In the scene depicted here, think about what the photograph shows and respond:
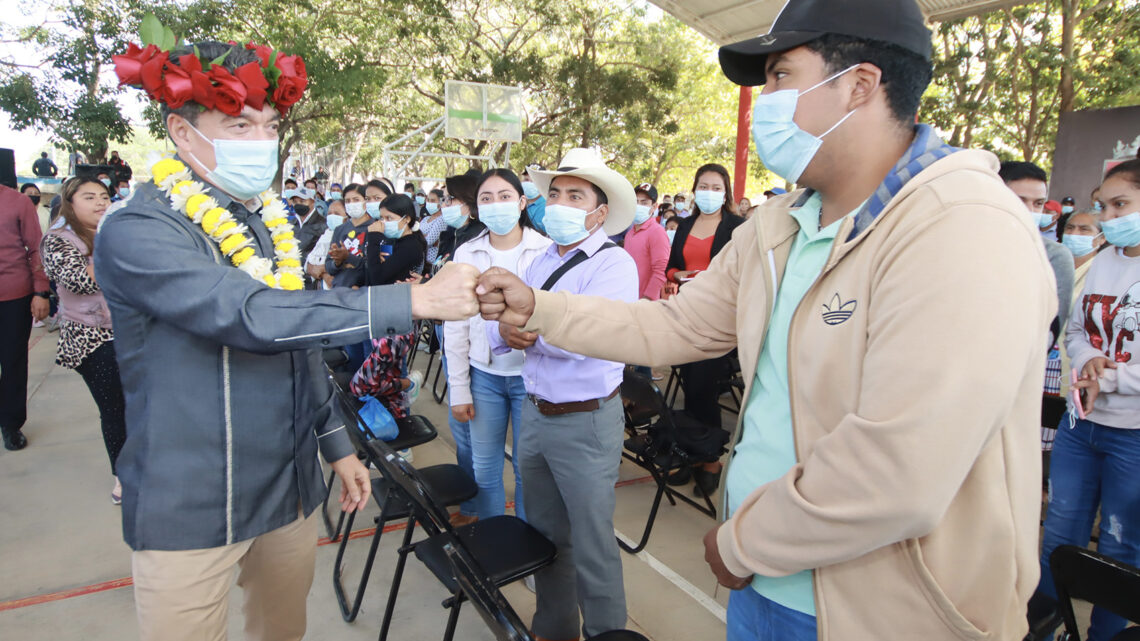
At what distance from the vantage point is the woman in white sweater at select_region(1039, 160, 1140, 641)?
7.73ft

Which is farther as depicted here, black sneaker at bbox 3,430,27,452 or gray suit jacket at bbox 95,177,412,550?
black sneaker at bbox 3,430,27,452

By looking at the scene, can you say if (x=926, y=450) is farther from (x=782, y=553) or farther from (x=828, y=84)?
(x=828, y=84)

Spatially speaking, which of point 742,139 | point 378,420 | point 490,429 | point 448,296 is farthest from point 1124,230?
point 742,139

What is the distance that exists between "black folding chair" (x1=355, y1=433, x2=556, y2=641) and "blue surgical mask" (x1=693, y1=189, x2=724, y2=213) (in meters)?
Answer: 3.19

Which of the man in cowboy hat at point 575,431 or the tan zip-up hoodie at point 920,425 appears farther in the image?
the man in cowboy hat at point 575,431

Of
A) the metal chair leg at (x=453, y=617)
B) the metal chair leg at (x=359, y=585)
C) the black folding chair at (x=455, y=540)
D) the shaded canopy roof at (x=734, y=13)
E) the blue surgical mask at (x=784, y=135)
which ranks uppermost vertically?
the shaded canopy roof at (x=734, y=13)

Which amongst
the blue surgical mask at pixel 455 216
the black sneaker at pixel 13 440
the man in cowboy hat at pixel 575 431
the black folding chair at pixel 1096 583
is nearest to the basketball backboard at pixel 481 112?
the blue surgical mask at pixel 455 216

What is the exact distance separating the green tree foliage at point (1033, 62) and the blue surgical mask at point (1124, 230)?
1069 cm

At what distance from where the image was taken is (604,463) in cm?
247

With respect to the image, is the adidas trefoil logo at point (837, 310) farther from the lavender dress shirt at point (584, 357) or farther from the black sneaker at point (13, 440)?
the black sneaker at point (13, 440)

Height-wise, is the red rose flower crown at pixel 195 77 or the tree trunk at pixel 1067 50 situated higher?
the tree trunk at pixel 1067 50

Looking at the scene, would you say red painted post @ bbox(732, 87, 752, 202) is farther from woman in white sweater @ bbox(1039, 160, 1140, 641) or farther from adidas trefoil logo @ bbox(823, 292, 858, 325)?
adidas trefoil logo @ bbox(823, 292, 858, 325)

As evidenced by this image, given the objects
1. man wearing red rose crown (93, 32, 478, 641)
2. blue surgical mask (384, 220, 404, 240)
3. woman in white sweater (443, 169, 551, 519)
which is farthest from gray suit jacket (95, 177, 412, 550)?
blue surgical mask (384, 220, 404, 240)

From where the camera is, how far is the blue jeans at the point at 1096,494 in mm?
2355
